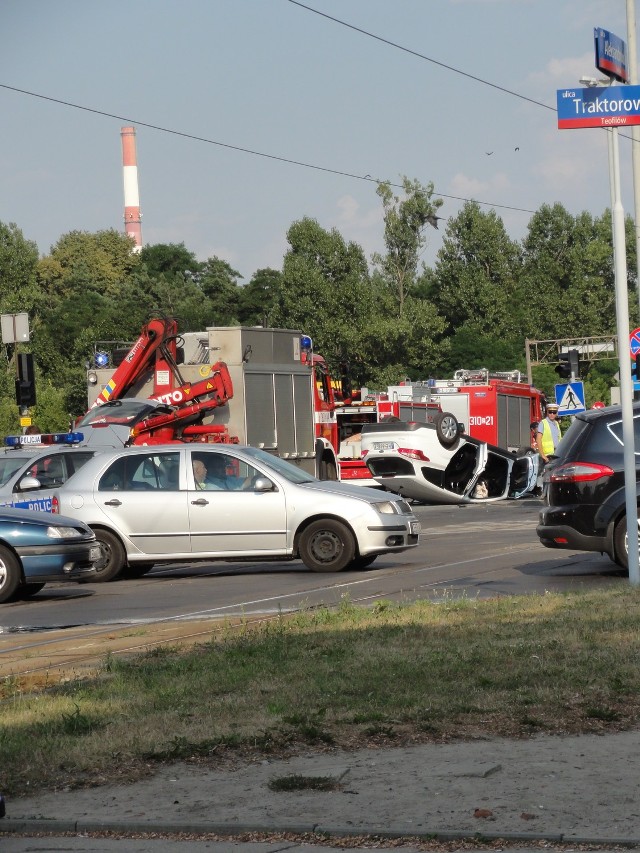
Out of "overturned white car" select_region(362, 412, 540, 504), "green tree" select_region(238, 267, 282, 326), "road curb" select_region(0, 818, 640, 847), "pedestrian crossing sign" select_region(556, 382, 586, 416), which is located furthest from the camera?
"green tree" select_region(238, 267, 282, 326)

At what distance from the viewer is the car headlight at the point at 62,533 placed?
15.1 meters

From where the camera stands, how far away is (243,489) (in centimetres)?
1658

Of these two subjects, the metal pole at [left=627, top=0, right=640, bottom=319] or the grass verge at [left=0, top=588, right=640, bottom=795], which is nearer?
the grass verge at [left=0, top=588, right=640, bottom=795]

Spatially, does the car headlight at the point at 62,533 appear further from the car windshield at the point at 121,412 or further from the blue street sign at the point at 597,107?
the car windshield at the point at 121,412

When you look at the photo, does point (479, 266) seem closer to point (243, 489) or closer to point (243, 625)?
point (243, 489)

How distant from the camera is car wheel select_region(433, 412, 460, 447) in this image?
31.0m

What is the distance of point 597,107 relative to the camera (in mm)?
11906

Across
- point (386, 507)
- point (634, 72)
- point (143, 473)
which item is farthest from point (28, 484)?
point (634, 72)

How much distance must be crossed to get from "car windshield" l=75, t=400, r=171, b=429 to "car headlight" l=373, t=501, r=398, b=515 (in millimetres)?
Answer: 12548

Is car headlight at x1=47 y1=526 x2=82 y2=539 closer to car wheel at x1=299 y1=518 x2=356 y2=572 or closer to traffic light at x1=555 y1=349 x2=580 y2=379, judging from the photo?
car wheel at x1=299 y1=518 x2=356 y2=572

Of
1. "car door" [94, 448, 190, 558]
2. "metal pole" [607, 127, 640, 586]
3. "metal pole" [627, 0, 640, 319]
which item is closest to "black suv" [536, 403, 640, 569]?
"metal pole" [607, 127, 640, 586]

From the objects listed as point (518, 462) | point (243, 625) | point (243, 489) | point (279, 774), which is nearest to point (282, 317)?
point (518, 462)

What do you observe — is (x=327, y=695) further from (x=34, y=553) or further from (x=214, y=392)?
(x=214, y=392)

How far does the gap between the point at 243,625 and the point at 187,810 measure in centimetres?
527
